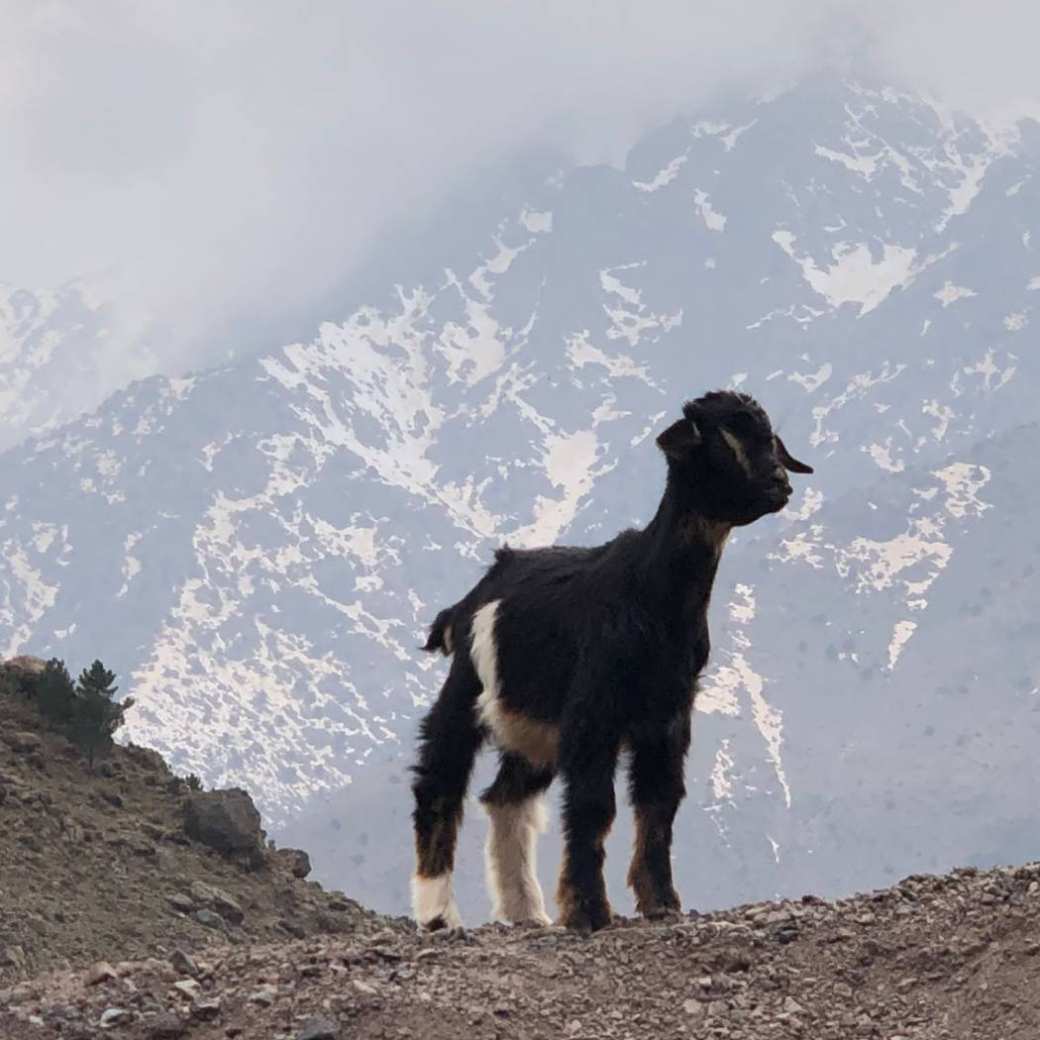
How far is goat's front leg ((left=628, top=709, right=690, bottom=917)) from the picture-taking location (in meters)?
15.7

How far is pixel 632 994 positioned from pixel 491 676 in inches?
156

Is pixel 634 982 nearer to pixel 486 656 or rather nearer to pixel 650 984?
pixel 650 984

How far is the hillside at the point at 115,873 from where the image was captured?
22.7 meters

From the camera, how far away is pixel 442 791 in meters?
17.4

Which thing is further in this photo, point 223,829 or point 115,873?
point 223,829

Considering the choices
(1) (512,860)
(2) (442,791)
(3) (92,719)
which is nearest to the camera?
(2) (442,791)

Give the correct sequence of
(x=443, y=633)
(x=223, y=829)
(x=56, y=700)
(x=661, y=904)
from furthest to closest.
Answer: (x=56, y=700) < (x=223, y=829) < (x=443, y=633) < (x=661, y=904)

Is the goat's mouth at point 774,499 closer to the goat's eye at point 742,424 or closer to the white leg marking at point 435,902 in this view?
the goat's eye at point 742,424

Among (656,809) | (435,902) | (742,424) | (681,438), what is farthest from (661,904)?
(742,424)

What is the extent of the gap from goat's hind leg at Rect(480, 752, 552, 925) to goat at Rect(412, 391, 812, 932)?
0.63 metres

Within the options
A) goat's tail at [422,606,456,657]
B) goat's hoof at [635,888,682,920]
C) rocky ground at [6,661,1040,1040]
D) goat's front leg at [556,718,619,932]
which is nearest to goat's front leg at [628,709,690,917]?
goat's hoof at [635,888,682,920]

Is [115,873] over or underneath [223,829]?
underneath

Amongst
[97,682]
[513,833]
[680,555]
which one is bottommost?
[513,833]

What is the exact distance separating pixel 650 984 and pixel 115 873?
1239 cm
